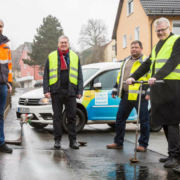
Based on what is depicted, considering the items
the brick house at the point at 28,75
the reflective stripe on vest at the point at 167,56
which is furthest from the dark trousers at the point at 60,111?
the brick house at the point at 28,75

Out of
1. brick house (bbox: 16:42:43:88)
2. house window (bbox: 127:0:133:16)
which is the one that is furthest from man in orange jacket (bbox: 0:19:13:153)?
brick house (bbox: 16:42:43:88)

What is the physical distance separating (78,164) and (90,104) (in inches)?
145

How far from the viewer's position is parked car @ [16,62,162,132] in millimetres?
8383

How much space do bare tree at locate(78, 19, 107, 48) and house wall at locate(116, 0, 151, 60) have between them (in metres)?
26.4

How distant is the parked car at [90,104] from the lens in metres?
8.38

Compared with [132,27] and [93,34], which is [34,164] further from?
[93,34]

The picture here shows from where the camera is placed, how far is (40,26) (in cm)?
6112

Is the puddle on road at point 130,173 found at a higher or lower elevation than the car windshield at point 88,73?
lower

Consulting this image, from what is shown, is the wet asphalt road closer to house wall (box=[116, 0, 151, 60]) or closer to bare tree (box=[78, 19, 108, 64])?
house wall (box=[116, 0, 151, 60])

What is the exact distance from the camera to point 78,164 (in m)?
4.88

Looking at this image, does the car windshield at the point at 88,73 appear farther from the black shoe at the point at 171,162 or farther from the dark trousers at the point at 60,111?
the black shoe at the point at 171,162

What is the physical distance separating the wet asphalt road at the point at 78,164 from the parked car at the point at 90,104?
166 cm

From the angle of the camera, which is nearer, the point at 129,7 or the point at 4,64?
the point at 4,64

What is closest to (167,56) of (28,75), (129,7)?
(129,7)
